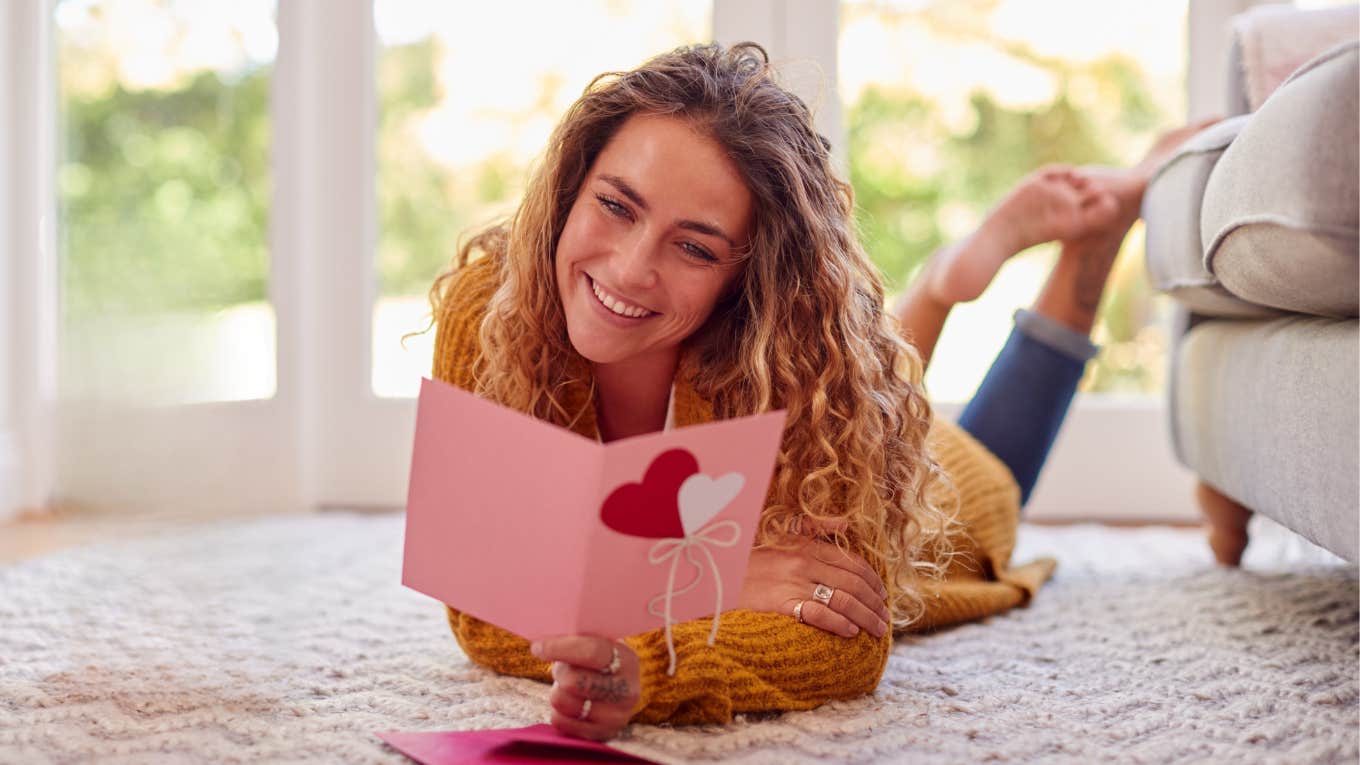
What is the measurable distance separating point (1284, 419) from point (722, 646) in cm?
52

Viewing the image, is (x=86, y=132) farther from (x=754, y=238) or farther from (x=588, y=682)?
(x=588, y=682)

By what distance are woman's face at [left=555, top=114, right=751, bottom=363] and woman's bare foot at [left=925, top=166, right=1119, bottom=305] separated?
2.07 feet

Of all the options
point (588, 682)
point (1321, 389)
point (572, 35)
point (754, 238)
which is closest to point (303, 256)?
point (572, 35)

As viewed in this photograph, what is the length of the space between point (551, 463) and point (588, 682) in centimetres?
16

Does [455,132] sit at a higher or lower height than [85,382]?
higher

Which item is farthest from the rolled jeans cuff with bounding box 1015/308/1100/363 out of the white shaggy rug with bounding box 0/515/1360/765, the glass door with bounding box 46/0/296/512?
the glass door with bounding box 46/0/296/512

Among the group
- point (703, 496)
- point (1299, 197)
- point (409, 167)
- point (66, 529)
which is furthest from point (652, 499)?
point (409, 167)

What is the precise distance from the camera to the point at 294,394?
82.8 inches

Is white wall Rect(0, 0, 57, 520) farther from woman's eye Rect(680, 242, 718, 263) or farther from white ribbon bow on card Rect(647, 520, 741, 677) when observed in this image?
white ribbon bow on card Rect(647, 520, 741, 677)

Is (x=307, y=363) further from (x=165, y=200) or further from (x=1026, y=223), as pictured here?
(x=1026, y=223)

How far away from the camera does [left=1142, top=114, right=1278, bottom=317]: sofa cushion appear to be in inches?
46.3

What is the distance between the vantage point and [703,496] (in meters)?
0.76

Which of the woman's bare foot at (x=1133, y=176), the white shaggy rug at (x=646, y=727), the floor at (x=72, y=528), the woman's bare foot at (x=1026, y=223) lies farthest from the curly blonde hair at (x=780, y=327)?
the floor at (x=72, y=528)

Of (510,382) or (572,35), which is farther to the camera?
(572,35)
